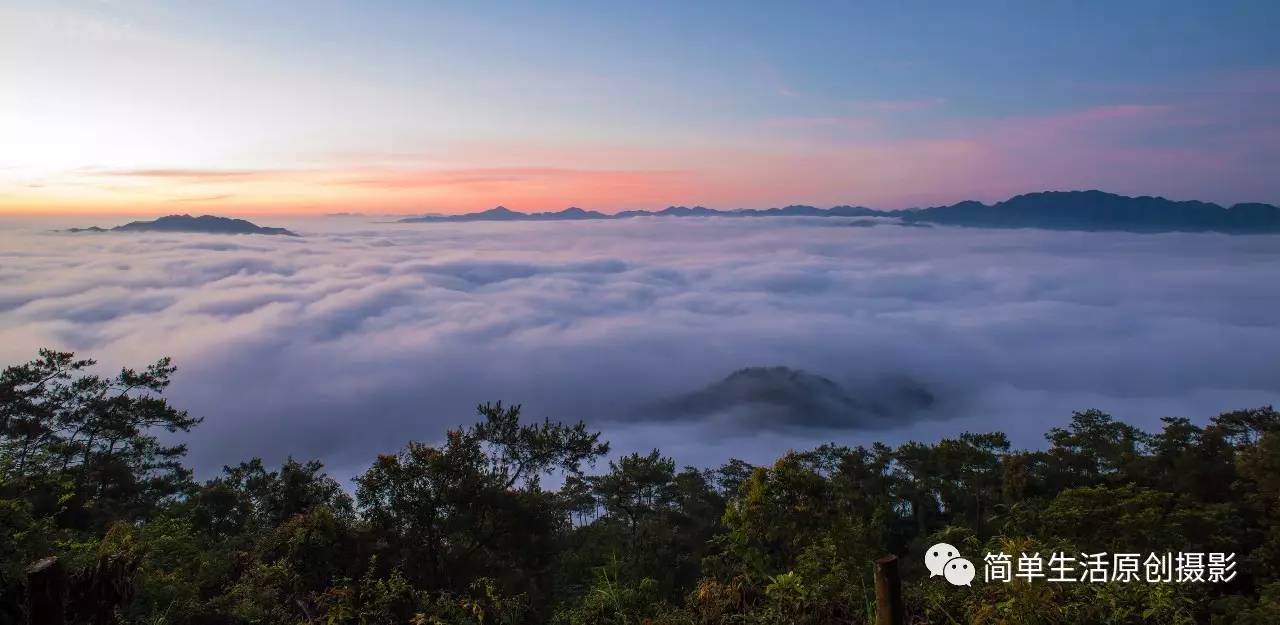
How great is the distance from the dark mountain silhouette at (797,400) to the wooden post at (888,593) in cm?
14489

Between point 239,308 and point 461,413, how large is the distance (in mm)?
82930

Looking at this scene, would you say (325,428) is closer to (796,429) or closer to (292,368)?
(292,368)

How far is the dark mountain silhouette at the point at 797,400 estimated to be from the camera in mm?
147375

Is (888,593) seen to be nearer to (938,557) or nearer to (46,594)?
(938,557)

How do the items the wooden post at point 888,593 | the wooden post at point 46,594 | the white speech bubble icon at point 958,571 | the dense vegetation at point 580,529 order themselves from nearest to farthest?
the wooden post at point 888,593 → the wooden post at point 46,594 → the white speech bubble icon at point 958,571 → the dense vegetation at point 580,529

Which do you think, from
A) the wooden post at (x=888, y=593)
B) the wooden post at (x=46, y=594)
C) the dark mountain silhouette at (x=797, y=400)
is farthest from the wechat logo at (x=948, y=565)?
the dark mountain silhouette at (x=797, y=400)

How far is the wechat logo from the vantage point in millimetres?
4398

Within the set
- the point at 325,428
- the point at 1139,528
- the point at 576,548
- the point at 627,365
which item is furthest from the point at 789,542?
the point at 627,365

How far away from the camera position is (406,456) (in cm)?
1369

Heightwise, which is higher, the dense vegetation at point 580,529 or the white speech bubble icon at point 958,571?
the white speech bubble icon at point 958,571

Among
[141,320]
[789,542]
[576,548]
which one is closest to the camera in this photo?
[789,542]

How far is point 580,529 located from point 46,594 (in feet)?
87.7

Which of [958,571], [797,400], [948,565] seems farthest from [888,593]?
[797,400]

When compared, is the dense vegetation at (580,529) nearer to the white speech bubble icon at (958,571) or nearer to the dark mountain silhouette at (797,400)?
the white speech bubble icon at (958,571)
